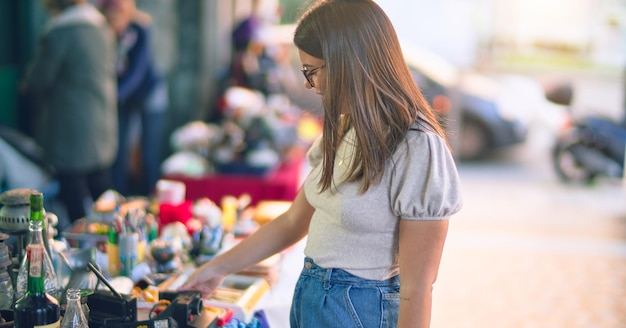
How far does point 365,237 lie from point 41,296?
620mm

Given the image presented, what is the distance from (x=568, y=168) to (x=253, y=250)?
570 cm

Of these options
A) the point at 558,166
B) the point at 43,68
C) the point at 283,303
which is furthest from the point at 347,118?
the point at 558,166

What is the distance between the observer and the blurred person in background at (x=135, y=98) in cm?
452

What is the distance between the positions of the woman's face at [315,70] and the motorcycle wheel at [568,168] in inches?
227

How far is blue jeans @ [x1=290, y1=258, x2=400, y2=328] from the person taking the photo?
1408 mm

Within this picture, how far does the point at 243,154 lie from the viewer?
399 centimetres

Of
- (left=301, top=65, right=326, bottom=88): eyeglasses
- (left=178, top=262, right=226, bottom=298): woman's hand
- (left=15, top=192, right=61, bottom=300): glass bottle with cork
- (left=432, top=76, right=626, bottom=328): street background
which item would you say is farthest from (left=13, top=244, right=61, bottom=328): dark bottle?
(left=432, top=76, right=626, bottom=328): street background

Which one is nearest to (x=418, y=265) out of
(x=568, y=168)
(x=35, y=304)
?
(x=35, y=304)

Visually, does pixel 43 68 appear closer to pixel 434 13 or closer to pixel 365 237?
pixel 365 237

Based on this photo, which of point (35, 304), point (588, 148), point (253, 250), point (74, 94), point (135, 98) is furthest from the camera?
point (588, 148)

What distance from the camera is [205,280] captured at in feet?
5.59

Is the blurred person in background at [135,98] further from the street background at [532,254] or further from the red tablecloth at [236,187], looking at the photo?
the street background at [532,254]

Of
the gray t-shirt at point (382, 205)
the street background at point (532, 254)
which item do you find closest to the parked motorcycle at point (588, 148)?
the street background at point (532, 254)

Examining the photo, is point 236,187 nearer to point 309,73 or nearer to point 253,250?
point 253,250
